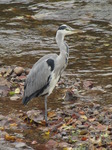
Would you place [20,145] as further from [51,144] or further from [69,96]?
[69,96]

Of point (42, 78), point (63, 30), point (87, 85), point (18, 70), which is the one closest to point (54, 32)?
point (18, 70)

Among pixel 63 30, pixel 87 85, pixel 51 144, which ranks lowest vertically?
pixel 51 144

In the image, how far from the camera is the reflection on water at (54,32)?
525 inches

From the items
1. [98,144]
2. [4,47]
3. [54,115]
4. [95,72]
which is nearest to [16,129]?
[54,115]

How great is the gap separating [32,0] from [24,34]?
170 inches

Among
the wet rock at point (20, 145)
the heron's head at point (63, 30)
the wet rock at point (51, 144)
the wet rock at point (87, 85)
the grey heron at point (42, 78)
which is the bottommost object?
the wet rock at point (51, 144)

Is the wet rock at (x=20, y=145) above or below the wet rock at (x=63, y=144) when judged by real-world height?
above

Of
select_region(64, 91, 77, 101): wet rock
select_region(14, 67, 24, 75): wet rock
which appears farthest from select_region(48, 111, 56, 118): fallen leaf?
select_region(14, 67, 24, 75): wet rock

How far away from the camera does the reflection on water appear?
13.3m

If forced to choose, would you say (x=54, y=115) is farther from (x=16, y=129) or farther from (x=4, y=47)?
(x=4, y=47)

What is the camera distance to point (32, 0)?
67.0 ft

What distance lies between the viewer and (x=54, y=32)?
16.6 meters

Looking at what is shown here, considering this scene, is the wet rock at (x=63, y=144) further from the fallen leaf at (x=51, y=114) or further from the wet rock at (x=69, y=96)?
the wet rock at (x=69, y=96)

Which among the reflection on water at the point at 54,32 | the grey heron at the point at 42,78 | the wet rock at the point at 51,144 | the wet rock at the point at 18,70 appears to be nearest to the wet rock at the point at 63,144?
the wet rock at the point at 51,144
